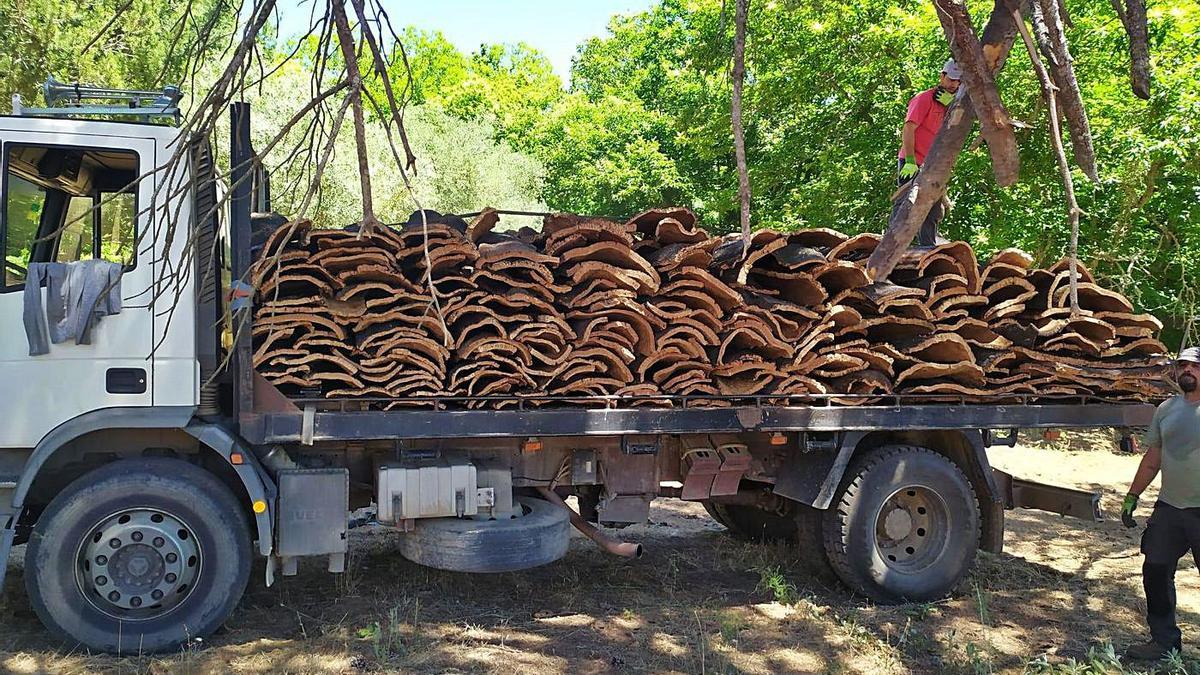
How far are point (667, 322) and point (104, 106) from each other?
3.22 metres

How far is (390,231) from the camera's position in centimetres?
473

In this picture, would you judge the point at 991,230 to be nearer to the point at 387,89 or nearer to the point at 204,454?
the point at 204,454

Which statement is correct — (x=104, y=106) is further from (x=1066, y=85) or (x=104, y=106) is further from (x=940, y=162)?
(x=1066, y=85)

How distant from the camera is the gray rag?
14.4 ft

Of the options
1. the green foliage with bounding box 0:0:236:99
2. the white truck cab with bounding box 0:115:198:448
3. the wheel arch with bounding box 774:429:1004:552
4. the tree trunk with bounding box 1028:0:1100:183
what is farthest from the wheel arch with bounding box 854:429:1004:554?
the green foliage with bounding box 0:0:236:99

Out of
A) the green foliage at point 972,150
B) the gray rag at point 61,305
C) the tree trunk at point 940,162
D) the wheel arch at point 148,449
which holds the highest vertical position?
the green foliage at point 972,150

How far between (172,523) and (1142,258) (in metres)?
11.2

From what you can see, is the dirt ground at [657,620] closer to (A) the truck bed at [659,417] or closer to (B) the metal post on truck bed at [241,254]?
(A) the truck bed at [659,417]

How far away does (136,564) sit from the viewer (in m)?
4.46

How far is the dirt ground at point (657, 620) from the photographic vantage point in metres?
4.49

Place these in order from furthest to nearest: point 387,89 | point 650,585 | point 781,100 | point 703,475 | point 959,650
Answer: point 781,100 → point 650,585 → point 703,475 → point 959,650 → point 387,89

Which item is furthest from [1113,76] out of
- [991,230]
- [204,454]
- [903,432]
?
[204,454]

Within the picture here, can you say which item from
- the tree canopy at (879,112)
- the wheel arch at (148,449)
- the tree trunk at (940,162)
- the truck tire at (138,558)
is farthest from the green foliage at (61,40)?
the tree trunk at (940,162)

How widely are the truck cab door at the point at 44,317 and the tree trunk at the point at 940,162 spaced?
3.35 meters
